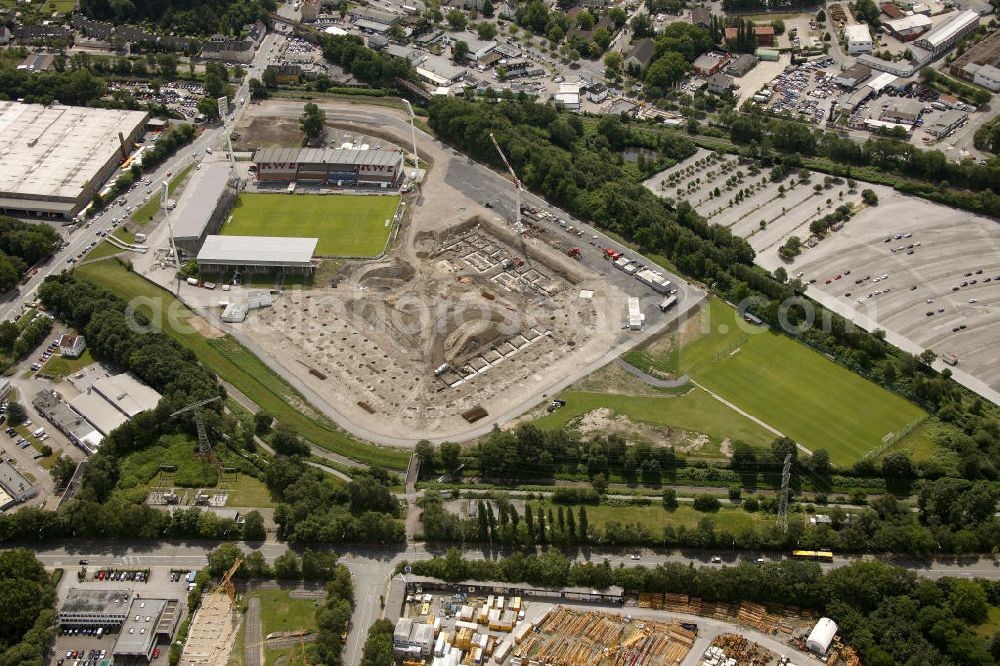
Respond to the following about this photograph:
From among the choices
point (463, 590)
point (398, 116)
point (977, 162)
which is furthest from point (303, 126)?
point (977, 162)

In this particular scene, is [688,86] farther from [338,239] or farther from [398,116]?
[338,239]

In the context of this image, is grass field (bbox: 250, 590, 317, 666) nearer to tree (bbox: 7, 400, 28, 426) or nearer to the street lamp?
tree (bbox: 7, 400, 28, 426)

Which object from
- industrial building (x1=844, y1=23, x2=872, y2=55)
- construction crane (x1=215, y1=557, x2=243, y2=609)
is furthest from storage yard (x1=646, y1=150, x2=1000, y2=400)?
construction crane (x1=215, y1=557, x2=243, y2=609)

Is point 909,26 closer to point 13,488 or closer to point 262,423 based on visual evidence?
point 262,423

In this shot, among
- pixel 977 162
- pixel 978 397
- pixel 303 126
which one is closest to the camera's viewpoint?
pixel 978 397

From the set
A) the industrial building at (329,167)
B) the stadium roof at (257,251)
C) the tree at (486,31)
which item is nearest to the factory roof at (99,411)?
the stadium roof at (257,251)

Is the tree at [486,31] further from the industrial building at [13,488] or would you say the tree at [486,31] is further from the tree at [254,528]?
the industrial building at [13,488]
